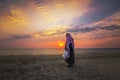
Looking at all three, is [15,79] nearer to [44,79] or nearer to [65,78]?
[44,79]

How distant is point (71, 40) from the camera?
18281mm

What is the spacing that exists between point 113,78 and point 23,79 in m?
5.01

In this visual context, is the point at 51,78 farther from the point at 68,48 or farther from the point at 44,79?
the point at 68,48

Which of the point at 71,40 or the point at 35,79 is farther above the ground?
the point at 71,40

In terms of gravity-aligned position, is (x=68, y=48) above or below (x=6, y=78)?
above

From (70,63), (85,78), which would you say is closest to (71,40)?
(70,63)

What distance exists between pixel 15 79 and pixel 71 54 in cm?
→ 720

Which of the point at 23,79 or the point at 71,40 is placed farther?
the point at 71,40

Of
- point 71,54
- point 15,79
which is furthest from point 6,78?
point 71,54

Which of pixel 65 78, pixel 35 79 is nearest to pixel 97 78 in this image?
pixel 65 78

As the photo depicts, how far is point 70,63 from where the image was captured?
1812cm

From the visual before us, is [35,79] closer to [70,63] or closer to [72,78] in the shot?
[72,78]

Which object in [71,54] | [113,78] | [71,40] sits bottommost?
[113,78]

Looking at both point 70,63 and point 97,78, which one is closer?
point 97,78
